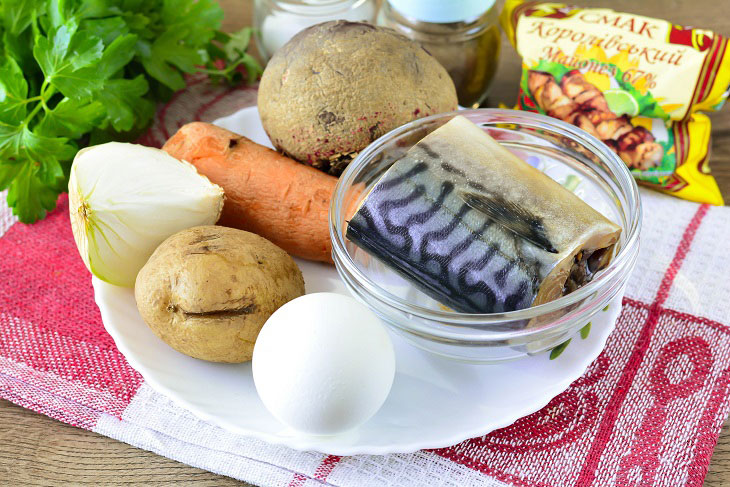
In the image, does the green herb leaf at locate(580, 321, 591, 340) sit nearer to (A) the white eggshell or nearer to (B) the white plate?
(B) the white plate

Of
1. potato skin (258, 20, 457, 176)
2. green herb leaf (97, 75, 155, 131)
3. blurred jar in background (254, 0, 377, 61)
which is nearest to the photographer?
potato skin (258, 20, 457, 176)

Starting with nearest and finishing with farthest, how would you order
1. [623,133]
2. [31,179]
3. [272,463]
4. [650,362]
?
[272,463] < [650,362] < [31,179] < [623,133]

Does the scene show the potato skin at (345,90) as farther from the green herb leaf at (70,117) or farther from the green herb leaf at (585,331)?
the green herb leaf at (585,331)

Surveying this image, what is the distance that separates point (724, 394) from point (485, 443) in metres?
0.29

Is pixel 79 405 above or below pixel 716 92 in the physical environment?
below

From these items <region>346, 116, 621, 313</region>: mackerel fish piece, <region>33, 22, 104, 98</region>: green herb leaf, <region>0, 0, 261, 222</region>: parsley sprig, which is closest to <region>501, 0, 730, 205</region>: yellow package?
<region>346, 116, 621, 313</region>: mackerel fish piece

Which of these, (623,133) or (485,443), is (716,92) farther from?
(485,443)

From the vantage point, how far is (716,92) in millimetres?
1166

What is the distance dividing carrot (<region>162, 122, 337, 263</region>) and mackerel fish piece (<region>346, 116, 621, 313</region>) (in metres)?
0.14

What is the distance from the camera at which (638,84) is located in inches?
46.5

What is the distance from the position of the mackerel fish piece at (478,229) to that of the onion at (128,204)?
214 millimetres

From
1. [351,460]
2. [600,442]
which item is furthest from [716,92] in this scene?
[351,460]

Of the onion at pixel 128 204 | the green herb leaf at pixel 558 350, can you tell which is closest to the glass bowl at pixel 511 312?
the green herb leaf at pixel 558 350

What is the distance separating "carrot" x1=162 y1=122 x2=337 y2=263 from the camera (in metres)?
1.02
